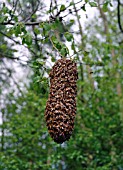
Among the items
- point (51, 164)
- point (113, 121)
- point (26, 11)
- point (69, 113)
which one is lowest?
point (51, 164)

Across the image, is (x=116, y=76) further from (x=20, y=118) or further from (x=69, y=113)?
(x=69, y=113)

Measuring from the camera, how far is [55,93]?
1.91m

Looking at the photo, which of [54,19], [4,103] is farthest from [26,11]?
[4,103]

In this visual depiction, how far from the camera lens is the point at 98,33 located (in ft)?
32.3

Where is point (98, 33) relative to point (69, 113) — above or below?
above

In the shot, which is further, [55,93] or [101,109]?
[101,109]

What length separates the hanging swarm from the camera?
1.82m

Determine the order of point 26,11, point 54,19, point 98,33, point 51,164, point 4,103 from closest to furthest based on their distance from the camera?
1. point 54,19
2. point 26,11
3. point 51,164
4. point 4,103
5. point 98,33

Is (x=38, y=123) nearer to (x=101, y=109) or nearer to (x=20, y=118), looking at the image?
(x=20, y=118)

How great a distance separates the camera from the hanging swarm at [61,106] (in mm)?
1818

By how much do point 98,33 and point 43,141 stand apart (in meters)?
3.85

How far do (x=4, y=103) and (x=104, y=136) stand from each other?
2.35 meters

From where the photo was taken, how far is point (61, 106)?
183 centimetres

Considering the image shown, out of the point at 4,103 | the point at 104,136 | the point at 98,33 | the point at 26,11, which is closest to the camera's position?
the point at 26,11
